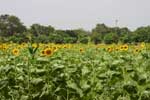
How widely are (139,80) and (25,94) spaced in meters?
0.92

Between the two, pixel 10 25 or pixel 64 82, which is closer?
pixel 64 82

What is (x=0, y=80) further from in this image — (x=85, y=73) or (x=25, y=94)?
(x=85, y=73)

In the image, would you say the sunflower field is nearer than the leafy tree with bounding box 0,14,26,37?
Yes

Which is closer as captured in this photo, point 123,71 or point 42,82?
point 42,82

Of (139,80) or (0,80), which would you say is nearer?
(139,80)

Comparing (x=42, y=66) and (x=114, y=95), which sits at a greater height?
(x=42, y=66)

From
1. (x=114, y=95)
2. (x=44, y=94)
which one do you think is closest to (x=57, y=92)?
(x=44, y=94)

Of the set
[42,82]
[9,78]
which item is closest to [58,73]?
[42,82]

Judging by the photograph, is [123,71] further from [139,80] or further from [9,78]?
[9,78]

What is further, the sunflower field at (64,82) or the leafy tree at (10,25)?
the leafy tree at (10,25)

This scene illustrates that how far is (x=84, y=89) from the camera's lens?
3.59m

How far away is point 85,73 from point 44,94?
1.25 feet

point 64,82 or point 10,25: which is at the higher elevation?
point 10,25

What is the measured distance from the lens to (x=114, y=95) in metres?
3.72
